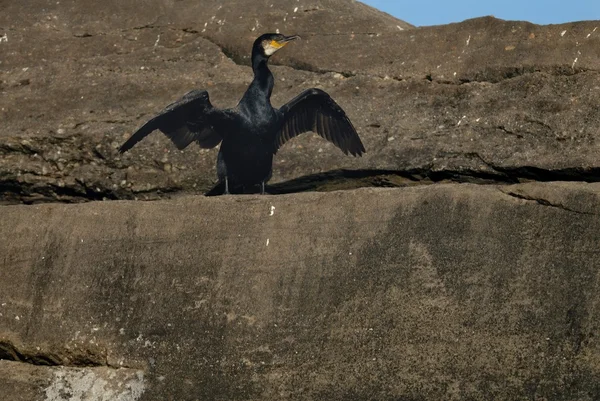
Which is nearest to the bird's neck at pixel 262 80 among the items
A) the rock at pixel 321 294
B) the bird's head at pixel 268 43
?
the bird's head at pixel 268 43

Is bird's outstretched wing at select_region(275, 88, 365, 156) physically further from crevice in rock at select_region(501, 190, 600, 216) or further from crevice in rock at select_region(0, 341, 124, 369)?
crevice in rock at select_region(0, 341, 124, 369)

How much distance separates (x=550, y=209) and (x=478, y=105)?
235 centimetres

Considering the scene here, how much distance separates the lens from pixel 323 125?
9602mm

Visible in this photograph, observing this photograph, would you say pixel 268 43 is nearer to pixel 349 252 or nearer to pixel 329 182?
pixel 329 182

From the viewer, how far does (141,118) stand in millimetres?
10375

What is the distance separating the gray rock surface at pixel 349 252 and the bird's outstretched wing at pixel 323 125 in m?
0.17

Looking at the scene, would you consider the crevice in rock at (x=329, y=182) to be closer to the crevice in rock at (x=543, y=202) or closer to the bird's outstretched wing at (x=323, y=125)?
the bird's outstretched wing at (x=323, y=125)

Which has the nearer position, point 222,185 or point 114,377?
point 114,377

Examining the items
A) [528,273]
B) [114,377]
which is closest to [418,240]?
[528,273]

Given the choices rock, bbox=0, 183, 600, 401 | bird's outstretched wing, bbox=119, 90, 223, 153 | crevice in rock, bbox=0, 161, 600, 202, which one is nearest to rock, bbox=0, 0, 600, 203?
crevice in rock, bbox=0, 161, 600, 202

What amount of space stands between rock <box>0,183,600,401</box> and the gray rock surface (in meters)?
0.01

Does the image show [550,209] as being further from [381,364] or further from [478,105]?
[478,105]

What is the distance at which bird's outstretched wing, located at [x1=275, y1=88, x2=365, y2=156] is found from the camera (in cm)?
950

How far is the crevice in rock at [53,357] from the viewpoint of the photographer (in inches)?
307
